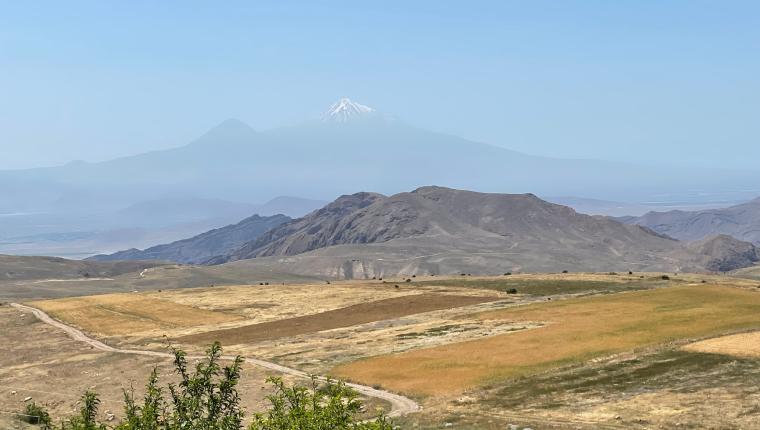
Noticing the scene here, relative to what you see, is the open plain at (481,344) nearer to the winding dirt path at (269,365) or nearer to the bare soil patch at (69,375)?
the bare soil patch at (69,375)

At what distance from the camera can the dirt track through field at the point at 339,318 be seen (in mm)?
87688

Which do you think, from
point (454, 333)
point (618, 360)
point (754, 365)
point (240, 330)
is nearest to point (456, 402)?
point (618, 360)

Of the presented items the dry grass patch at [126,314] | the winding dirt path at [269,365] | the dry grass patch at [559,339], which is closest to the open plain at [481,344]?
the dry grass patch at [559,339]

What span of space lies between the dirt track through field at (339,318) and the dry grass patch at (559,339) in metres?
14.0

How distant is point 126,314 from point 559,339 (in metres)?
69.5

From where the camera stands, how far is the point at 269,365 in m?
68.5

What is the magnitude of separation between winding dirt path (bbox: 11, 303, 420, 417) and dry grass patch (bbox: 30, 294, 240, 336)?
6.06 ft

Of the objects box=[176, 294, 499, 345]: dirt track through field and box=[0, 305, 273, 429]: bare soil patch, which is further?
box=[176, 294, 499, 345]: dirt track through field

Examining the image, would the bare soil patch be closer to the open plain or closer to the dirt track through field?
the open plain

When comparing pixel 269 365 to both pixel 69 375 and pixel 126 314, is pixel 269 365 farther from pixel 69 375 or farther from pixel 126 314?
pixel 126 314

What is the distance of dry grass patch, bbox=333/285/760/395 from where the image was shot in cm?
5803

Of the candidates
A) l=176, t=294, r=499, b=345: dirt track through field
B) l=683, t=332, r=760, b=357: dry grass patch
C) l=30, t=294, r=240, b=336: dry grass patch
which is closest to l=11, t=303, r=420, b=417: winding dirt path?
l=30, t=294, r=240, b=336: dry grass patch

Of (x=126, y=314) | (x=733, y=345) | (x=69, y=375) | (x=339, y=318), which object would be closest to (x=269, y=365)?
(x=69, y=375)

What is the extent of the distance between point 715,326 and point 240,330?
173 ft
